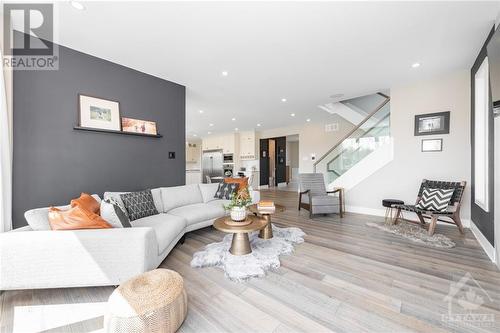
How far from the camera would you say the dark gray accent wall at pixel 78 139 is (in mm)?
2467

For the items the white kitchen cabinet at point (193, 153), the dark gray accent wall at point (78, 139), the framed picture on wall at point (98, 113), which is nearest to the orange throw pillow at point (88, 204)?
the dark gray accent wall at point (78, 139)

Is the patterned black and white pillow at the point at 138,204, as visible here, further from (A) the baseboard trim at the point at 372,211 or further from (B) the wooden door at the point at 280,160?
(B) the wooden door at the point at 280,160

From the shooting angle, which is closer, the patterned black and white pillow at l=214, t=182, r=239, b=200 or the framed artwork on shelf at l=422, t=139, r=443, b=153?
the framed artwork on shelf at l=422, t=139, r=443, b=153

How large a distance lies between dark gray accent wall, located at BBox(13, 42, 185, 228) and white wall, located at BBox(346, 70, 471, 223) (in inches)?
177

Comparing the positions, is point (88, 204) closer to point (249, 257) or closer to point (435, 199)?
point (249, 257)

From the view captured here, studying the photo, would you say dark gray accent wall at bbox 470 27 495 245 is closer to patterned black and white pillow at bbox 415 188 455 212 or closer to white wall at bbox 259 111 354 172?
patterned black and white pillow at bbox 415 188 455 212

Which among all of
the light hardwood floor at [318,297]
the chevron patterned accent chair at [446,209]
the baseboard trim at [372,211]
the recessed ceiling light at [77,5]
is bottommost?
the light hardwood floor at [318,297]

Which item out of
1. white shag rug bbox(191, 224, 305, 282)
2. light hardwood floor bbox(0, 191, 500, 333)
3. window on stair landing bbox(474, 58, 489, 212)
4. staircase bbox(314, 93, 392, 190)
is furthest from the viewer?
staircase bbox(314, 93, 392, 190)

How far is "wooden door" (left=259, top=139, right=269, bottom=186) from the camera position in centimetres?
931

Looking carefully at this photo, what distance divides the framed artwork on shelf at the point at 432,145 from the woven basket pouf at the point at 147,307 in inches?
185

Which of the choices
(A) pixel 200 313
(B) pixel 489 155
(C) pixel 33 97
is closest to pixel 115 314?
(A) pixel 200 313

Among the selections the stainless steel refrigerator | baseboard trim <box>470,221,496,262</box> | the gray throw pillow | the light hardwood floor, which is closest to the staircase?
baseboard trim <box>470,221,496,262</box>

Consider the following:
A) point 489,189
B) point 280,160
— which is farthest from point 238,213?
point 280,160

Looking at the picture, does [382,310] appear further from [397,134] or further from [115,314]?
[397,134]
